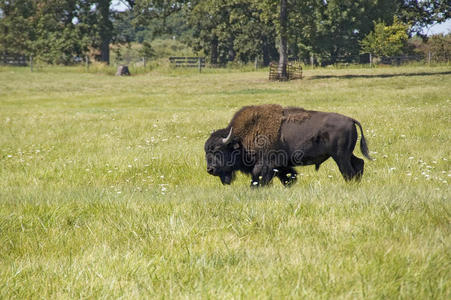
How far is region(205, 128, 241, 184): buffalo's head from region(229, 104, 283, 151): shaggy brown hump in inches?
6.2

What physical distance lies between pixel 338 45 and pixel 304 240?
66.3 m

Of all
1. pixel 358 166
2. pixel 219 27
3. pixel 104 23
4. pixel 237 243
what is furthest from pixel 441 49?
pixel 237 243

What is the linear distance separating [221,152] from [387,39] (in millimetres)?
60264

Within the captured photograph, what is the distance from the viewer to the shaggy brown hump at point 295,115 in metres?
7.26

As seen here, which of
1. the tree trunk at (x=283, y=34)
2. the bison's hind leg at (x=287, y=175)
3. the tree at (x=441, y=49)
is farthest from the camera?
the tree at (x=441, y=49)

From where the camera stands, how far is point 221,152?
7.39m

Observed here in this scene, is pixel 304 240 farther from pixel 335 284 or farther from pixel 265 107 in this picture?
pixel 265 107

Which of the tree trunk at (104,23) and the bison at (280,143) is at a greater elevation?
the tree trunk at (104,23)

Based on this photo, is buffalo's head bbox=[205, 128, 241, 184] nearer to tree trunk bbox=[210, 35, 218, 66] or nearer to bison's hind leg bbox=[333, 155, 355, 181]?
bison's hind leg bbox=[333, 155, 355, 181]

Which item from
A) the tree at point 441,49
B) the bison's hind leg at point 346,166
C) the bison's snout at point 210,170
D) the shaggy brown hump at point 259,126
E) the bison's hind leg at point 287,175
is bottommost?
the bison's hind leg at point 287,175

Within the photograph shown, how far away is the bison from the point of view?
7.07m

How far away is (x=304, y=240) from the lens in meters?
3.73

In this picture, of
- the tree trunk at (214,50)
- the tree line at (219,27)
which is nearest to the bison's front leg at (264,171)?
the tree line at (219,27)

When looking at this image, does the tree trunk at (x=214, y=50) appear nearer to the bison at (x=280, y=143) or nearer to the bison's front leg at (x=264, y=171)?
the bison at (x=280, y=143)
